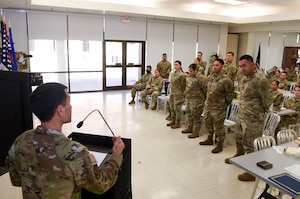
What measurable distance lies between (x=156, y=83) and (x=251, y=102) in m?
4.03

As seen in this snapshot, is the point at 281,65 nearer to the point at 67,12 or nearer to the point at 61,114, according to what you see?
the point at 67,12

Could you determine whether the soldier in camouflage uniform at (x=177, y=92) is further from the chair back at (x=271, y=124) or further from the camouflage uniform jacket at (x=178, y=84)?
the chair back at (x=271, y=124)

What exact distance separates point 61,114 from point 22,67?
23.8ft

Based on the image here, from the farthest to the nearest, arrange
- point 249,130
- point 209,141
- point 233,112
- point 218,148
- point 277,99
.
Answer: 1. point 233,112
2. point 277,99
3. point 209,141
4. point 218,148
5. point 249,130

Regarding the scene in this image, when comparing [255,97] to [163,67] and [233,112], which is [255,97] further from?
[163,67]

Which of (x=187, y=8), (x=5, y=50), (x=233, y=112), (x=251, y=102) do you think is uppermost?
(x=187, y=8)

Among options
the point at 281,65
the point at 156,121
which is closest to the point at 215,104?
the point at 156,121

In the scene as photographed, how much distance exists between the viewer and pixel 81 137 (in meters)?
1.91

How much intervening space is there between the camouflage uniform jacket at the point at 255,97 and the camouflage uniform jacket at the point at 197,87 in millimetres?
1341

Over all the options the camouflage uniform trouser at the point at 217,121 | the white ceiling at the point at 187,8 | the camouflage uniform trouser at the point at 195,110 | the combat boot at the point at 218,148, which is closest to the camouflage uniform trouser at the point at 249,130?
the camouflage uniform trouser at the point at 217,121

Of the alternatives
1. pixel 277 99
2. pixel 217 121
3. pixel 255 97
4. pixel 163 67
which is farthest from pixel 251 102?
pixel 163 67

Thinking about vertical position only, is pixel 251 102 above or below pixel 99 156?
above

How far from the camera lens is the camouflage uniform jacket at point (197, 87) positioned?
4.80 meters

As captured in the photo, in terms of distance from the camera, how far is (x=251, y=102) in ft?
11.2
